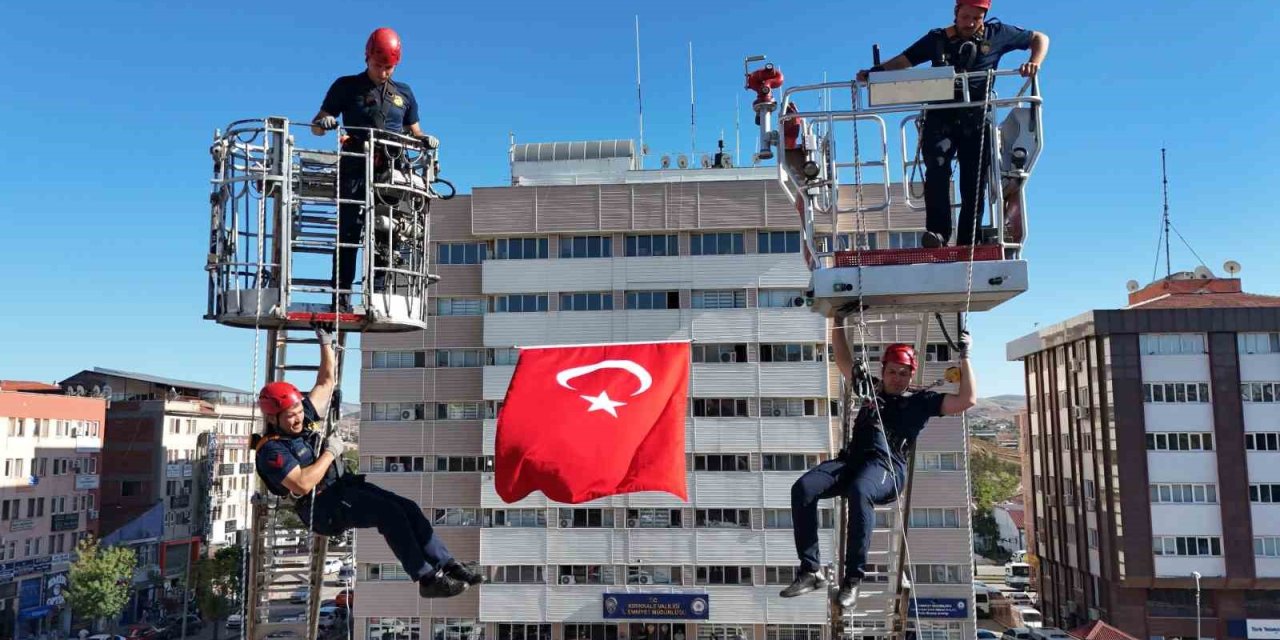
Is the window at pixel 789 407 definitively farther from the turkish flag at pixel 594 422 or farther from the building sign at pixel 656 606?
the turkish flag at pixel 594 422

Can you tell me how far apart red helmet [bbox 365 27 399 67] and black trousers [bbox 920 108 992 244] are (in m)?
5.71

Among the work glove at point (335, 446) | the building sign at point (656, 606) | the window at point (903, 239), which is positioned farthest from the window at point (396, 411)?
the work glove at point (335, 446)

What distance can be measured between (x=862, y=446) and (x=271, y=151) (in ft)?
22.0

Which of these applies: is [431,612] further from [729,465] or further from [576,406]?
[576,406]

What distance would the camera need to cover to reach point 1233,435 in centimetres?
4647

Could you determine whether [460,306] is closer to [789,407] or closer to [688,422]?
[688,422]

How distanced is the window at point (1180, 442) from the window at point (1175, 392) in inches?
72.3

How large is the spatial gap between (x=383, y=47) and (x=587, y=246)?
34.4 m

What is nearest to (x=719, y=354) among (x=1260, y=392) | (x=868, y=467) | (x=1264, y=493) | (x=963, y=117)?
(x=1260, y=392)

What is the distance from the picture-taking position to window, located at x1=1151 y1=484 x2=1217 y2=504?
153 feet

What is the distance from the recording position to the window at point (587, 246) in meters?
43.8

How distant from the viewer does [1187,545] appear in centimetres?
4688

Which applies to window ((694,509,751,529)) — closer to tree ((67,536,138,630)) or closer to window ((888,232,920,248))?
window ((888,232,920,248))

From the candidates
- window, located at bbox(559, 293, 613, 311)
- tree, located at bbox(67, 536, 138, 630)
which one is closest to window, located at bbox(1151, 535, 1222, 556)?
window, located at bbox(559, 293, 613, 311)
